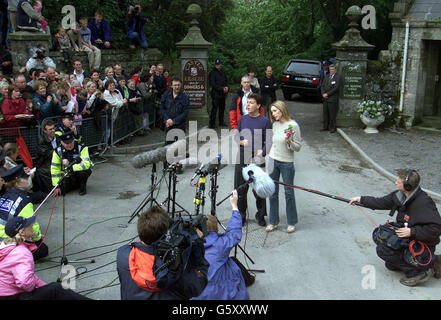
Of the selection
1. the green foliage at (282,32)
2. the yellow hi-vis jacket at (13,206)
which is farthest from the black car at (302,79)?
the yellow hi-vis jacket at (13,206)

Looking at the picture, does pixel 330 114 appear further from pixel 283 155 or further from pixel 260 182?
pixel 260 182

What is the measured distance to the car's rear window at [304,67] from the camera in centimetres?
2050

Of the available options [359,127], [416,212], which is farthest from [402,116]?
[416,212]

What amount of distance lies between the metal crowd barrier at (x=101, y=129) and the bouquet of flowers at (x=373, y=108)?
6.14 metres

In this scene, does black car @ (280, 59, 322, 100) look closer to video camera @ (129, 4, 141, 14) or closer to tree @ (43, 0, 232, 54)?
tree @ (43, 0, 232, 54)

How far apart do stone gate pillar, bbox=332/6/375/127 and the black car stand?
187 inches

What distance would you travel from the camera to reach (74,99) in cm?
1095

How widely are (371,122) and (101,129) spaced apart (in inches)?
298

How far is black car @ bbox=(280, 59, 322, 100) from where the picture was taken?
19969 mm

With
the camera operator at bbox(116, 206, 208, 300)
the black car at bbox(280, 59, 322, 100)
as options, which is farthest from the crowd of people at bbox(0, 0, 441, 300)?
the black car at bbox(280, 59, 322, 100)

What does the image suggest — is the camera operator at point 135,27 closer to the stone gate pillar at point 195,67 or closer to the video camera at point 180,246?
the stone gate pillar at point 195,67

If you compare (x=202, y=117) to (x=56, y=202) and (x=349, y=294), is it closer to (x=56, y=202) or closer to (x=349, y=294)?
(x=56, y=202)
